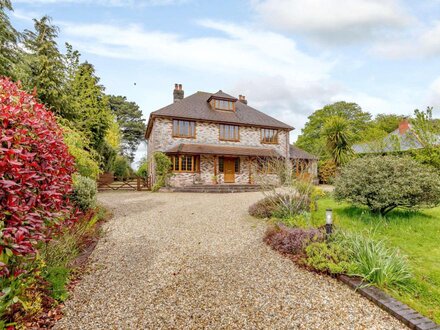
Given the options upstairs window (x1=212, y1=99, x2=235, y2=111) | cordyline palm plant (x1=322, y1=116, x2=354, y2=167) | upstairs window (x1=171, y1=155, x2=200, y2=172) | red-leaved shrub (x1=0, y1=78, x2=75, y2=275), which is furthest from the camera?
upstairs window (x1=212, y1=99, x2=235, y2=111)

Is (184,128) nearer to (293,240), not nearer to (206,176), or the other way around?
(206,176)

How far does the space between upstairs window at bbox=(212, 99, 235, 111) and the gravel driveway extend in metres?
16.3

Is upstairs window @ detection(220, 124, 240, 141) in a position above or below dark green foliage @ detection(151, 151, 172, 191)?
above

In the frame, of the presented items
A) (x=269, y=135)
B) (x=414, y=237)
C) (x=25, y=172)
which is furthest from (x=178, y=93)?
(x=25, y=172)

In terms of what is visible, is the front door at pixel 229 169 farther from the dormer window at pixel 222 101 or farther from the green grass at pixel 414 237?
the green grass at pixel 414 237

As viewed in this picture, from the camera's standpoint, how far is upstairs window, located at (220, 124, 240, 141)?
2014 cm

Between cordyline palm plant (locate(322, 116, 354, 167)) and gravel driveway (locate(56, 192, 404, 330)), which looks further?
cordyline palm plant (locate(322, 116, 354, 167))

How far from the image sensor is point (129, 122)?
1745 inches

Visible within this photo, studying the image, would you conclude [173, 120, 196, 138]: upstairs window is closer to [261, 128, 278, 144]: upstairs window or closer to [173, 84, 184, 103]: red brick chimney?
[173, 84, 184, 103]: red brick chimney

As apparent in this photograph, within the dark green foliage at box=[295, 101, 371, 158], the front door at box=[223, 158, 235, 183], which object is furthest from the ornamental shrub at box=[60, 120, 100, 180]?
the dark green foliage at box=[295, 101, 371, 158]

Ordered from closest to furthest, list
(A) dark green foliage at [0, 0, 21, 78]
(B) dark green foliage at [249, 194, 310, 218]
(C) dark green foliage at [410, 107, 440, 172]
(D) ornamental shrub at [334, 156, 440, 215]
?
(D) ornamental shrub at [334, 156, 440, 215] → (B) dark green foliage at [249, 194, 310, 218] → (A) dark green foliage at [0, 0, 21, 78] → (C) dark green foliage at [410, 107, 440, 172]

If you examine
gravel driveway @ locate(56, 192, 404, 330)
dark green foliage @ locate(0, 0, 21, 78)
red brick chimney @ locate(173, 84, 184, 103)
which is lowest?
gravel driveway @ locate(56, 192, 404, 330)

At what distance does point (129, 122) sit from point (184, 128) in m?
29.2

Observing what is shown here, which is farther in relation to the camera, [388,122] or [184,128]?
[388,122]
